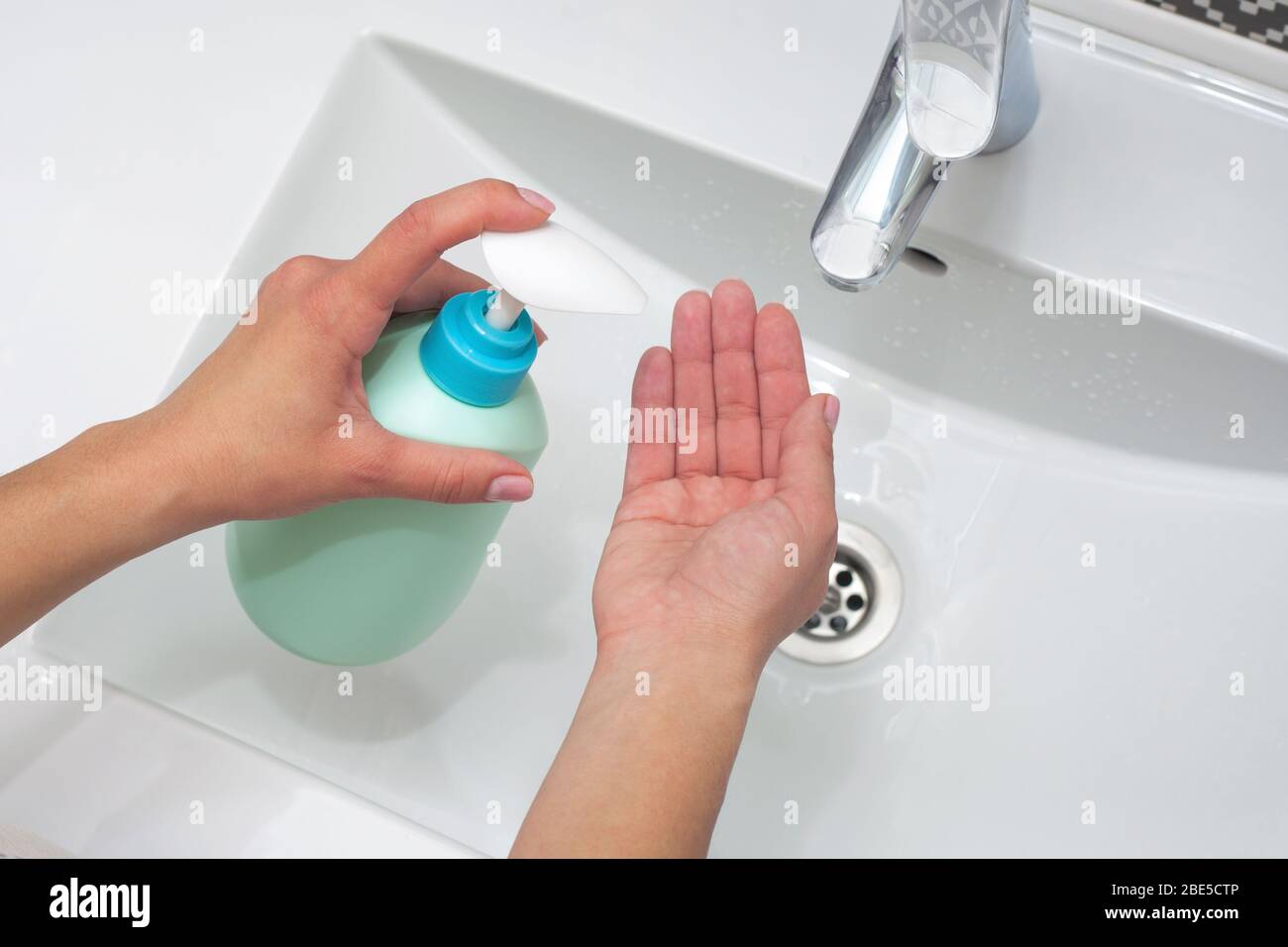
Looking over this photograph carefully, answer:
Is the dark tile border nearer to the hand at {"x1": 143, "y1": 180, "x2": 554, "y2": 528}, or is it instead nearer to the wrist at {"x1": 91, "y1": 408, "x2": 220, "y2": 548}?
the hand at {"x1": 143, "y1": 180, "x2": 554, "y2": 528}

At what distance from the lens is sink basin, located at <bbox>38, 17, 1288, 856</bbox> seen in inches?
18.7

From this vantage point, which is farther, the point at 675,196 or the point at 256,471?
the point at 675,196

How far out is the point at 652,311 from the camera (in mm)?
591

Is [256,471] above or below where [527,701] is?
above

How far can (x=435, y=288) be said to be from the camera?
1.42 ft

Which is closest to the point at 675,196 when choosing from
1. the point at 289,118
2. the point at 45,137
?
the point at 289,118

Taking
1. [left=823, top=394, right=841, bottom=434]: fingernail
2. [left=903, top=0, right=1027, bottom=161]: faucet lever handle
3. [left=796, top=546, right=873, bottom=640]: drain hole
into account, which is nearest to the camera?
[left=903, top=0, right=1027, bottom=161]: faucet lever handle

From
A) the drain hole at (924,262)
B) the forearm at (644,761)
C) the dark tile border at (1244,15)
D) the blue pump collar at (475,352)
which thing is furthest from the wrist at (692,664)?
the dark tile border at (1244,15)

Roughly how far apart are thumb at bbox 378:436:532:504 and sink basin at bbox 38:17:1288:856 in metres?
0.14

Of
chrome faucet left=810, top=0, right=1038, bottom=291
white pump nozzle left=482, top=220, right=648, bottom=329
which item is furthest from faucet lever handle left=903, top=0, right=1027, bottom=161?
white pump nozzle left=482, top=220, right=648, bottom=329

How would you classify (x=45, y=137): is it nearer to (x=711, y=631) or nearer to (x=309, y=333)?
(x=309, y=333)

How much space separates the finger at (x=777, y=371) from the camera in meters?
0.48

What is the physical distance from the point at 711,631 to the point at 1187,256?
0.27 m

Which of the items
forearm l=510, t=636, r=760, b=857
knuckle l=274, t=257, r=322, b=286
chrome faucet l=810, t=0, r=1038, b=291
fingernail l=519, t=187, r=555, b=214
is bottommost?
forearm l=510, t=636, r=760, b=857
